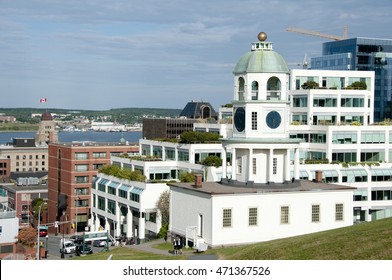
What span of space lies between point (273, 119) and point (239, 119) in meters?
2.97

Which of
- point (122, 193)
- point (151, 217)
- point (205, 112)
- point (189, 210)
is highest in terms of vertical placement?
point (205, 112)

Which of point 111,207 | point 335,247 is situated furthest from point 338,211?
point 111,207

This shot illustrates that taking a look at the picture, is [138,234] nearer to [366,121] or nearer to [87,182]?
[366,121]

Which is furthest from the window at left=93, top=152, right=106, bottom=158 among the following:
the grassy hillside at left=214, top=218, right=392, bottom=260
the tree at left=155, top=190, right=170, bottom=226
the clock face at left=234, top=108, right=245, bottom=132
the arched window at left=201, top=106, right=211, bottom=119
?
the grassy hillside at left=214, top=218, right=392, bottom=260

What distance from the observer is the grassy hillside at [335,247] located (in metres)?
39.8

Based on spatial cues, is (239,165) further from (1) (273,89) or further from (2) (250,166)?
(1) (273,89)

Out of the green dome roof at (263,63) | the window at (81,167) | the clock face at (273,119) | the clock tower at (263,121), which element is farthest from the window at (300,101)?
the window at (81,167)

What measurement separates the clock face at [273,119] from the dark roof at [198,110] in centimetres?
8948

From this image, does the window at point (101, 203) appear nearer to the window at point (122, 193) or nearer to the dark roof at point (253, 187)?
the window at point (122, 193)

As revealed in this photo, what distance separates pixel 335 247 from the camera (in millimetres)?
41812

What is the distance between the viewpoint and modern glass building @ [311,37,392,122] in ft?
591

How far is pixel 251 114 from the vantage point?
65.2 m

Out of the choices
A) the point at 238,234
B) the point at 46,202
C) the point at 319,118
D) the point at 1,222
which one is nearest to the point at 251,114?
the point at 238,234

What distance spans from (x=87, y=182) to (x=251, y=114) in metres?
80.3
